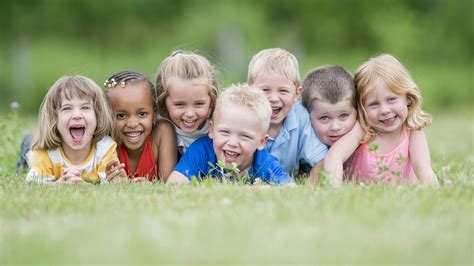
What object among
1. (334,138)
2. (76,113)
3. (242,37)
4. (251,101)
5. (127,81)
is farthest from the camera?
(242,37)

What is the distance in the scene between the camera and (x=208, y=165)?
7.01m

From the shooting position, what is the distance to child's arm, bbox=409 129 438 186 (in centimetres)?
693

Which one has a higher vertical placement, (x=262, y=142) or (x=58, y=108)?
(x=58, y=108)

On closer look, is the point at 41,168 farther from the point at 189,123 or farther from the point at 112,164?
the point at 189,123

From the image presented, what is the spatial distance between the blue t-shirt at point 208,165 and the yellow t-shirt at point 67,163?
698 millimetres

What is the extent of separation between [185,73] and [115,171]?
3.77 feet

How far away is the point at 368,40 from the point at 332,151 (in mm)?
23333

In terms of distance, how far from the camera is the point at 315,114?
7.43 m

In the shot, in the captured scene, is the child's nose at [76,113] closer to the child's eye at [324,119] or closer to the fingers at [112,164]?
the fingers at [112,164]

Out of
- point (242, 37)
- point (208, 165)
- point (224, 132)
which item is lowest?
point (208, 165)

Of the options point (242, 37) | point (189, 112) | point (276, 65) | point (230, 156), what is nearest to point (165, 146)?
point (189, 112)

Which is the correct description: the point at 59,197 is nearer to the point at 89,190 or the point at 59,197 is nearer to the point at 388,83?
the point at 89,190

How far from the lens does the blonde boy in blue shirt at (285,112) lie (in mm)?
7188

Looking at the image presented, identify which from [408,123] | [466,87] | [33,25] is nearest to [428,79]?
[466,87]
